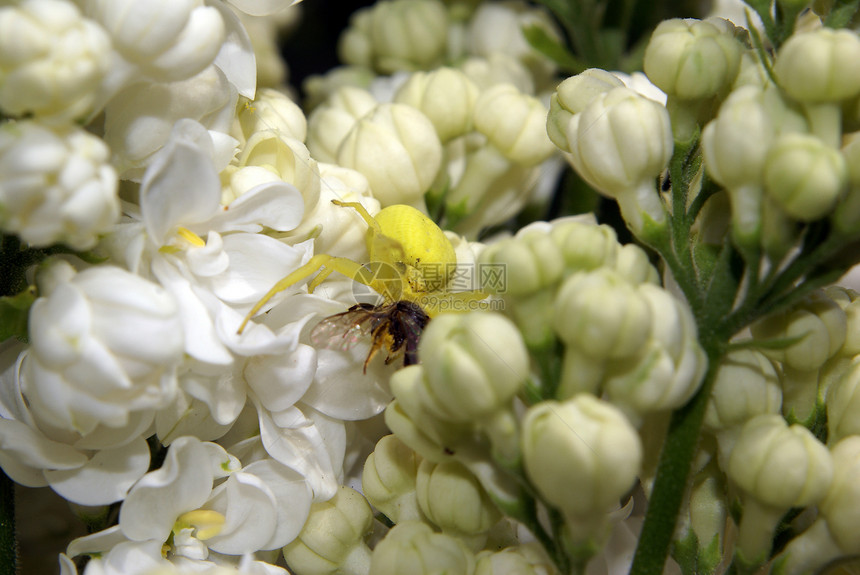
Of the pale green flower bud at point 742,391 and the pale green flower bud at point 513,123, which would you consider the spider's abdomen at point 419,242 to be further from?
the pale green flower bud at point 742,391

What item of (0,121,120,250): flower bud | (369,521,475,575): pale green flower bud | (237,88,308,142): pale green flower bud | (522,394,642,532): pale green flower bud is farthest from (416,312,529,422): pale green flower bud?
(237,88,308,142): pale green flower bud

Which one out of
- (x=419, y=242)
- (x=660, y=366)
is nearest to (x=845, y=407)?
(x=660, y=366)

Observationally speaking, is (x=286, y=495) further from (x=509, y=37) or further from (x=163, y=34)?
(x=509, y=37)

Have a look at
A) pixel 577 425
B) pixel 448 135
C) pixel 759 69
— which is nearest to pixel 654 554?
pixel 577 425

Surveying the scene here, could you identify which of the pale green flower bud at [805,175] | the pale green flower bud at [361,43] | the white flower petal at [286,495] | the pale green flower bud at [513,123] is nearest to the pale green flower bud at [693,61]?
the pale green flower bud at [805,175]

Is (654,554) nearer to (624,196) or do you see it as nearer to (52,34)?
(624,196)

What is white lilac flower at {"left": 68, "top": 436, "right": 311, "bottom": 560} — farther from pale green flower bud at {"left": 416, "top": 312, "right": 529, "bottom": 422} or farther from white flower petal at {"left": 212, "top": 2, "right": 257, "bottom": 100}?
white flower petal at {"left": 212, "top": 2, "right": 257, "bottom": 100}
